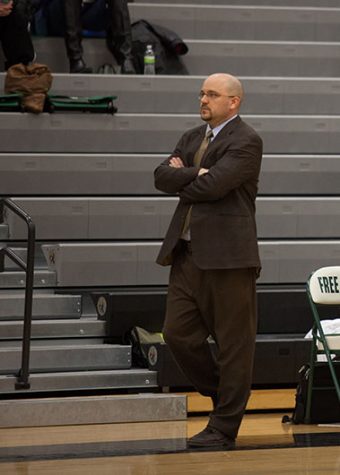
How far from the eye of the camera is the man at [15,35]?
26.3ft

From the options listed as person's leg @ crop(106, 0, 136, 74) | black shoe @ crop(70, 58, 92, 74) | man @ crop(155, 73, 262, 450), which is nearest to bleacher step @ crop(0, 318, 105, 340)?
man @ crop(155, 73, 262, 450)

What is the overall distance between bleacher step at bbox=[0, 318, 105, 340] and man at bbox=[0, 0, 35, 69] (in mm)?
2029

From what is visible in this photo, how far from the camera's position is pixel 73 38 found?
27.4 ft

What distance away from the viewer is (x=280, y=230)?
Result: 7734 mm

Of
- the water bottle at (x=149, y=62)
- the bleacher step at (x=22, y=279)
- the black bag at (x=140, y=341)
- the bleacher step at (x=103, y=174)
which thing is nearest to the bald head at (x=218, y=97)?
the black bag at (x=140, y=341)

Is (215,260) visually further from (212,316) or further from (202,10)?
(202,10)

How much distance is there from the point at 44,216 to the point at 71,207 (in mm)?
169

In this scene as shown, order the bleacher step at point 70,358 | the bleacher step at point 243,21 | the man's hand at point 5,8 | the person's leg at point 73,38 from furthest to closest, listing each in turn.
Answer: the bleacher step at point 243,21
the person's leg at point 73,38
the man's hand at point 5,8
the bleacher step at point 70,358

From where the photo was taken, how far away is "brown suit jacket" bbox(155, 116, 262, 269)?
5.08m

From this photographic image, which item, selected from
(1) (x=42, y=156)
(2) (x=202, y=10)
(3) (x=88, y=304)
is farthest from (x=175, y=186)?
(2) (x=202, y=10)

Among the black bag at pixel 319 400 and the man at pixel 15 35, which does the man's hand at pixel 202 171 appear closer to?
the black bag at pixel 319 400

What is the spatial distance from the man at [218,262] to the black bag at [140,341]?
1258mm

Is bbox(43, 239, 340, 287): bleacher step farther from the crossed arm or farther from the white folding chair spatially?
the crossed arm

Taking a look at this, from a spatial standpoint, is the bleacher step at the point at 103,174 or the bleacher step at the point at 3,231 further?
the bleacher step at the point at 103,174
